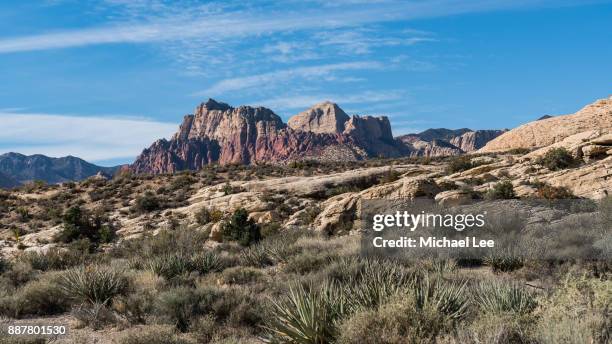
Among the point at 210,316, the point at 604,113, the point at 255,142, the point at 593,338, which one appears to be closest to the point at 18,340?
the point at 210,316

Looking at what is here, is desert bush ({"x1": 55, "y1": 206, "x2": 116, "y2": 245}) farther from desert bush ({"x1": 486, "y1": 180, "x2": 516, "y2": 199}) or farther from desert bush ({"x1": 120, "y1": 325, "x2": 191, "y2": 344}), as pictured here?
desert bush ({"x1": 120, "y1": 325, "x2": 191, "y2": 344})

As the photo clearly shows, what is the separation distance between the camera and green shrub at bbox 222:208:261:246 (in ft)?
63.9

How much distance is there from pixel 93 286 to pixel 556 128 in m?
40.4

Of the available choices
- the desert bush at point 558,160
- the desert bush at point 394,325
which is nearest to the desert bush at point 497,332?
the desert bush at point 394,325

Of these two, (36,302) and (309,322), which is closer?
(309,322)

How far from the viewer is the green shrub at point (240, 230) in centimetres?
1948

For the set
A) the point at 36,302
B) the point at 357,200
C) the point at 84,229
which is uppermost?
the point at 357,200

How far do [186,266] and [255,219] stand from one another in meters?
11.1

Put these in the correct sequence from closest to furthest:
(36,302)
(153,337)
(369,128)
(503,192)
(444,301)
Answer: (444,301)
(153,337)
(36,302)
(503,192)
(369,128)

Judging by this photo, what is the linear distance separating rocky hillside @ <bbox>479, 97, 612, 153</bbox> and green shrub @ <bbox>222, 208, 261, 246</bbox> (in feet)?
88.8

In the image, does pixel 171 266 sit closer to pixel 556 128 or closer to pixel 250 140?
pixel 556 128

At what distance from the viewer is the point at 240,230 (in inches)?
800

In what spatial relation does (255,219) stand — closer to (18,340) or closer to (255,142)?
(18,340)

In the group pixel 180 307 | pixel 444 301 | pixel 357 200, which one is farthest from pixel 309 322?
pixel 357 200
